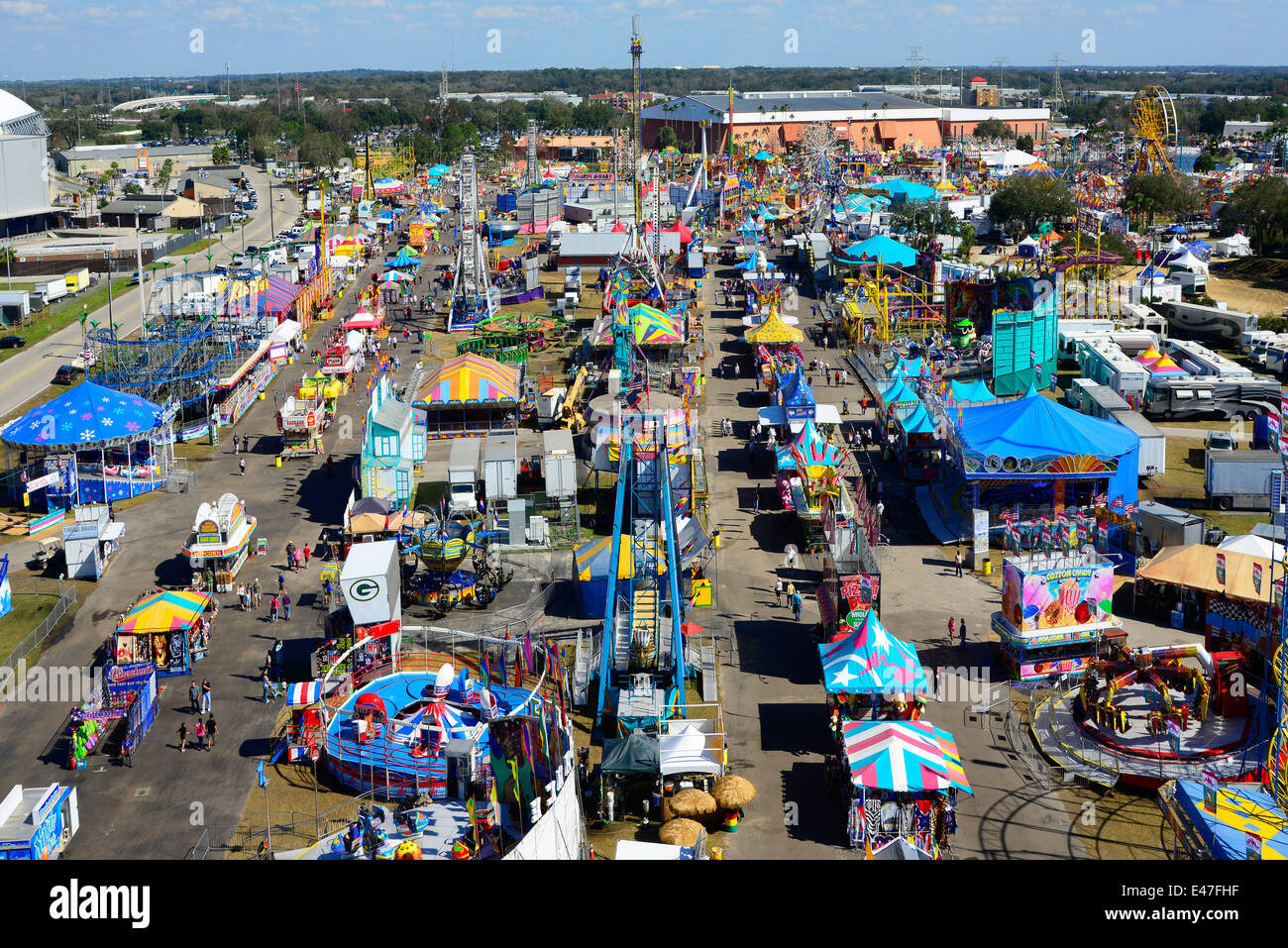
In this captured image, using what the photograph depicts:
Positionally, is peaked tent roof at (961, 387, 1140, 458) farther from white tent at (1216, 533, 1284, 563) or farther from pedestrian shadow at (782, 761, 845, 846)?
pedestrian shadow at (782, 761, 845, 846)

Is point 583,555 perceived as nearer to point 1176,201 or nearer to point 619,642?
point 619,642

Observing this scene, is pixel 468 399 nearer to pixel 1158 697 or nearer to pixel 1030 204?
pixel 1158 697

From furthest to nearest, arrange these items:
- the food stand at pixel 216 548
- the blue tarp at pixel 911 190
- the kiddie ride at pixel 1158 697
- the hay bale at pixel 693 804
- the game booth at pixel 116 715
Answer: the blue tarp at pixel 911 190 < the food stand at pixel 216 548 < the game booth at pixel 116 715 < the kiddie ride at pixel 1158 697 < the hay bale at pixel 693 804

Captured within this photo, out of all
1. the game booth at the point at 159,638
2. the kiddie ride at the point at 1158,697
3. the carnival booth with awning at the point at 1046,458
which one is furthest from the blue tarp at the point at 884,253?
the game booth at the point at 159,638

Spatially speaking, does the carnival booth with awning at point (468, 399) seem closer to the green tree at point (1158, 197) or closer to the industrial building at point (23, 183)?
the green tree at point (1158, 197)
